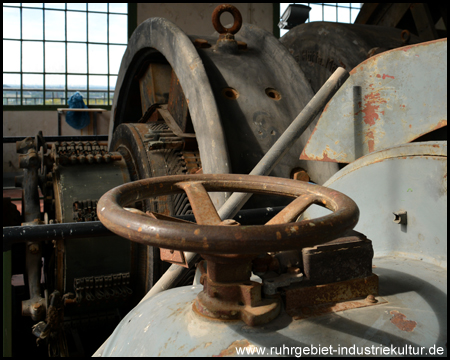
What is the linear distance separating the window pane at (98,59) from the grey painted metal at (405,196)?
29.8 ft

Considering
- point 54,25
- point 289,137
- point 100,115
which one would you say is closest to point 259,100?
point 289,137

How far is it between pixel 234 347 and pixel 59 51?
9.78 m

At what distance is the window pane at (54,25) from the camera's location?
9375mm

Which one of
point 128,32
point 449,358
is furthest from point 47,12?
point 449,358

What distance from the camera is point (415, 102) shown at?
1562 millimetres

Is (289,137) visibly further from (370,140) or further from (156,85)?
(156,85)

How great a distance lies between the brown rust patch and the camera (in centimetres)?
86

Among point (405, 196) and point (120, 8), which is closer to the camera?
point (405, 196)

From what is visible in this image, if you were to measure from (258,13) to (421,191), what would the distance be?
968cm

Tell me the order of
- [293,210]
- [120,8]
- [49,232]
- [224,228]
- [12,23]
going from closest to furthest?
[224,228] < [293,210] < [49,232] < [12,23] < [120,8]

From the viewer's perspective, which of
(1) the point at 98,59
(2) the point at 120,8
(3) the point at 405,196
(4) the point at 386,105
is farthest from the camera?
(1) the point at 98,59

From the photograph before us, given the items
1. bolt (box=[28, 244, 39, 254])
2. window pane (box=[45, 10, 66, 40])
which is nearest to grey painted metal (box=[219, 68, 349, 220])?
bolt (box=[28, 244, 39, 254])

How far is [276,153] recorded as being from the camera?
1780 mm

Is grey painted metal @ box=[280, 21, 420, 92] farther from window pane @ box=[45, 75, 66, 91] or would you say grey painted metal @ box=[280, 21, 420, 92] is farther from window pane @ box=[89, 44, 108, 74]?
window pane @ box=[45, 75, 66, 91]
